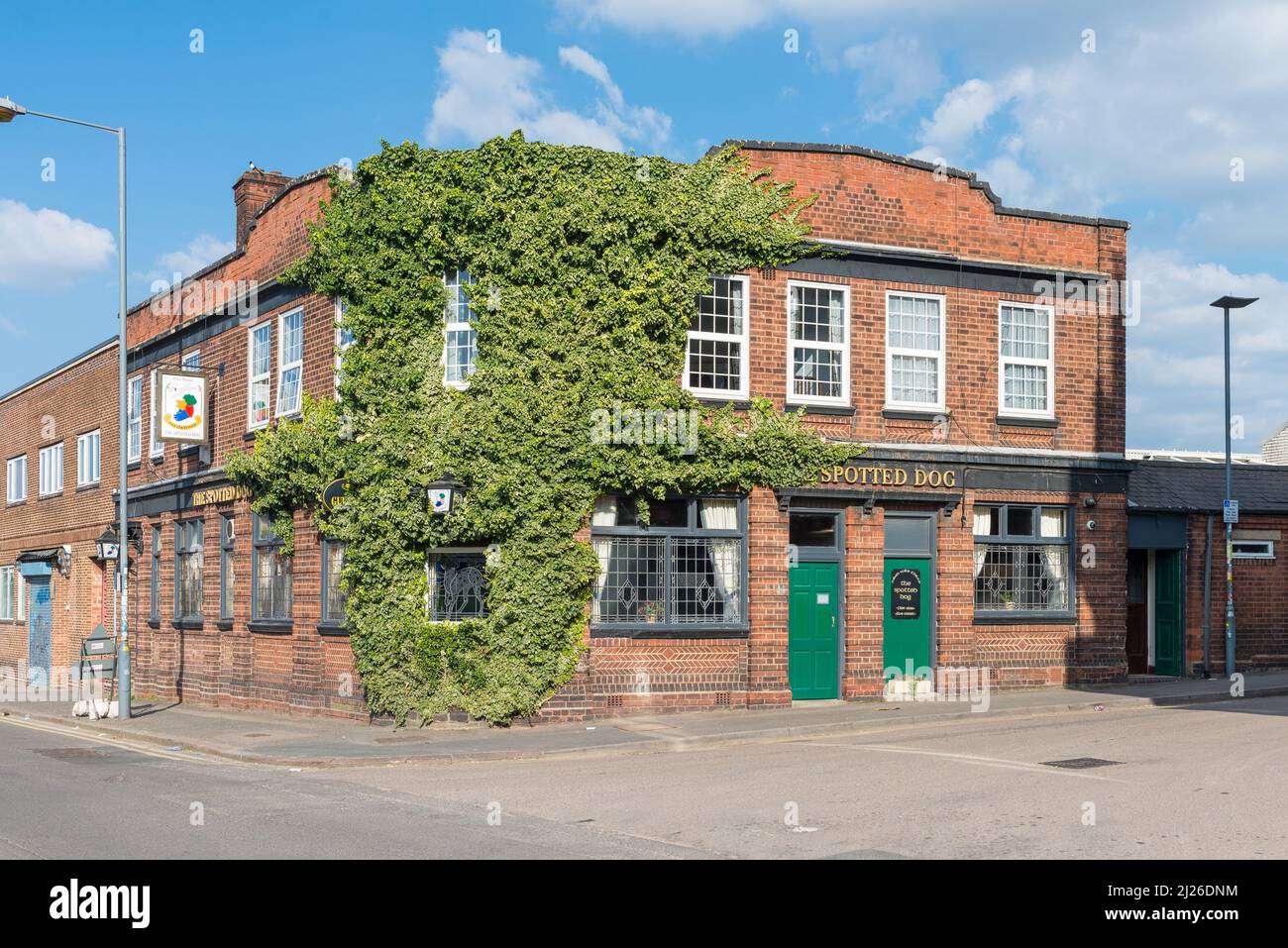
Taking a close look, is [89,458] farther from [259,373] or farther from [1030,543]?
[1030,543]

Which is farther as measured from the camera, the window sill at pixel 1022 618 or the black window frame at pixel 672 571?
the window sill at pixel 1022 618

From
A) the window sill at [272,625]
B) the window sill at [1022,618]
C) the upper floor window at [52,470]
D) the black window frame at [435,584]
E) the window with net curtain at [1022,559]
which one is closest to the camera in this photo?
the black window frame at [435,584]

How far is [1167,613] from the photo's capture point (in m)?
25.1

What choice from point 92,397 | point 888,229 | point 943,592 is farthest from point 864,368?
point 92,397

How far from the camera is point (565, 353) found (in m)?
19.4

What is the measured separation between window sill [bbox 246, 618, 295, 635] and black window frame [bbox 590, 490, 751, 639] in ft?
19.9

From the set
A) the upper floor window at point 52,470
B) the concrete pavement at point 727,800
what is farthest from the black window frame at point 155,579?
the concrete pavement at point 727,800

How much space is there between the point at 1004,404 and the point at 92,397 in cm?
2360

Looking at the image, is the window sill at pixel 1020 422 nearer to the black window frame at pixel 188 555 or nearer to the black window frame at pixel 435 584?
the black window frame at pixel 435 584

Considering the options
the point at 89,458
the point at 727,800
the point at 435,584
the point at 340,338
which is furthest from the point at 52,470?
the point at 727,800

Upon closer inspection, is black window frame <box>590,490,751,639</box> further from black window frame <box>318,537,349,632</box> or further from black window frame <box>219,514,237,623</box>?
black window frame <box>219,514,237,623</box>

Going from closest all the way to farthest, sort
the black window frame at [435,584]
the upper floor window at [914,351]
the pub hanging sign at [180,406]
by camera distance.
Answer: the black window frame at [435,584], the upper floor window at [914,351], the pub hanging sign at [180,406]

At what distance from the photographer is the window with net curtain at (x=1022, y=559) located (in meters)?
22.3

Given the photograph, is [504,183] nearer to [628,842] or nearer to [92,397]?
[628,842]
